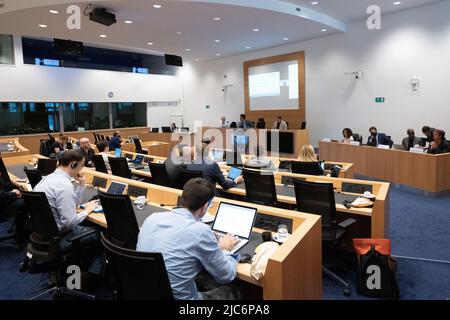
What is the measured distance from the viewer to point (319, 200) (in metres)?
3.15

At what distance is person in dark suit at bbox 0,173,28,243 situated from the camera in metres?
3.95

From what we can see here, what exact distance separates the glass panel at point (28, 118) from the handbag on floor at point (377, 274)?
42.5ft

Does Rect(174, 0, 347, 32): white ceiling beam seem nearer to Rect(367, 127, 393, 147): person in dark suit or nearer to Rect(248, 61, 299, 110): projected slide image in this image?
Rect(248, 61, 299, 110): projected slide image

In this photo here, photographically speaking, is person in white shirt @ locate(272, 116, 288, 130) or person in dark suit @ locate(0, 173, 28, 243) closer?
person in dark suit @ locate(0, 173, 28, 243)

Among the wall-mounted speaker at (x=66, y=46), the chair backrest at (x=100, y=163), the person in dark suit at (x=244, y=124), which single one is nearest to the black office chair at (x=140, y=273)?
the chair backrest at (x=100, y=163)

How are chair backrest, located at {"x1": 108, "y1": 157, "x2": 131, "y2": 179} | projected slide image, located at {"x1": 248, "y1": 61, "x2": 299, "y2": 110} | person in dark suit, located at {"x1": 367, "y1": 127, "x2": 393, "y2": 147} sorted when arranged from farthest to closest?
projected slide image, located at {"x1": 248, "y1": 61, "x2": 299, "y2": 110}, person in dark suit, located at {"x1": 367, "y1": 127, "x2": 393, "y2": 147}, chair backrest, located at {"x1": 108, "y1": 157, "x2": 131, "y2": 179}

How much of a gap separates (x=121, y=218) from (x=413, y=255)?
305 cm

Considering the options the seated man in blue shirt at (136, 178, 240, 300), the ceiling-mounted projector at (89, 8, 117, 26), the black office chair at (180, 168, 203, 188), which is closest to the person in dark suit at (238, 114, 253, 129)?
the ceiling-mounted projector at (89, 8, 117, 26)

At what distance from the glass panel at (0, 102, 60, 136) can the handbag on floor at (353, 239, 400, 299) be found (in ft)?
42.5

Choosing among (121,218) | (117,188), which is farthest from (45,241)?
(117,188)

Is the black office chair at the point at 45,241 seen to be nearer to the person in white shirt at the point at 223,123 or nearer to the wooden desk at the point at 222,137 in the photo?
the wooden desk at the point at 222,137

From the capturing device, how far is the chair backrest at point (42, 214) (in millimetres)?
2655
